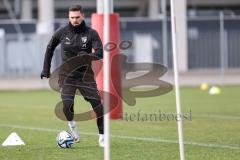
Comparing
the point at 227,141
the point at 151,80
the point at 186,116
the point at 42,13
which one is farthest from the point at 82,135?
the point at 42,13

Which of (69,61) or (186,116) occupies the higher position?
(69,61)

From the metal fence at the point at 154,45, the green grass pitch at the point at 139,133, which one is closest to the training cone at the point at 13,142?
the green grass pitch at the point at 139,133

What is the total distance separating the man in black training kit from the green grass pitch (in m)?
0.68

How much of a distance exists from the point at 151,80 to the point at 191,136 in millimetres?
11313

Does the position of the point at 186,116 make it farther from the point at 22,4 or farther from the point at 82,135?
the point at 22,4

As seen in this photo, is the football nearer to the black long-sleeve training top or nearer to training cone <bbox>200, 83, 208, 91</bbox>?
the black long-sleeve training top

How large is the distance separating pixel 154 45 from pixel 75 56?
26488mm

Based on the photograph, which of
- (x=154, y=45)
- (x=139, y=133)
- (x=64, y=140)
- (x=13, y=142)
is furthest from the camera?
(x=154, y=45)

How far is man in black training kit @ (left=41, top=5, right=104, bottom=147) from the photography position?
1141 centimetres

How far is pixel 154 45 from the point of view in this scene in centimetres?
3788

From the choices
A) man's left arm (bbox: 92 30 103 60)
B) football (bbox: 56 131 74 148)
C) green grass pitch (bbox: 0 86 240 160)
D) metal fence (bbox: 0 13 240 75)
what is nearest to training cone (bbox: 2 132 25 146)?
green grass pitch (bbox: 0 86 240 160)

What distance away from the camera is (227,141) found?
39.6ft

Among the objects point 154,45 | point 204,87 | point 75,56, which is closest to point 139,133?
point 75,56

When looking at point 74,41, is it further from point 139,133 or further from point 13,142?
point 139,133
